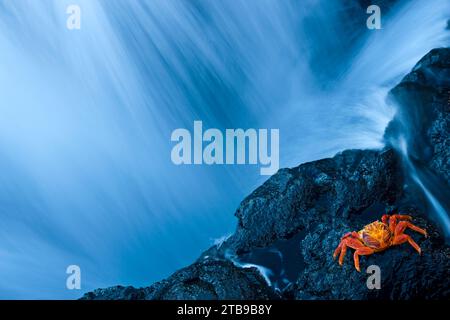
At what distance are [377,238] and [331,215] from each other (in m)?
0.63

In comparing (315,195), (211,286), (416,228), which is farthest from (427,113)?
(211,286)

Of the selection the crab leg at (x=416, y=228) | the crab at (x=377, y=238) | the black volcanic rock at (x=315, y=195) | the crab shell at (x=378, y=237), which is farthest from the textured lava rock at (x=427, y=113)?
Result: the crab shell at (x=378, y=237)

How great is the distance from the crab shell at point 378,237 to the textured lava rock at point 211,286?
106cm

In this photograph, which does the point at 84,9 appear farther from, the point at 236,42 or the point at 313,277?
the point at 313,277

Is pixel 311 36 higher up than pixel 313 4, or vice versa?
pixel 313 4

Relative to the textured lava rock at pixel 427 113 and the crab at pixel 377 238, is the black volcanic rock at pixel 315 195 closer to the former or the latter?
the textured lava rock at pixel 427 113

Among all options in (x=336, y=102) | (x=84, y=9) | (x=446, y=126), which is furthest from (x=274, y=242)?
(x=84, y=9)

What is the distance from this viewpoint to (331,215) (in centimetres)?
428

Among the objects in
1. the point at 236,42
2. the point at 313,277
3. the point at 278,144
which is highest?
the point at 236,42

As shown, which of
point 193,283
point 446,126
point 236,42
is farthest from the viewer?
point 236,42

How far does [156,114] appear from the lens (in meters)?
4.59

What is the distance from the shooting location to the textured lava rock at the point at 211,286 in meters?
3.72

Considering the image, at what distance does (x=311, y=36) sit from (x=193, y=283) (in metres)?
2.96

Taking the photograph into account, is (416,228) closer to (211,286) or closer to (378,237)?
(378,237)
